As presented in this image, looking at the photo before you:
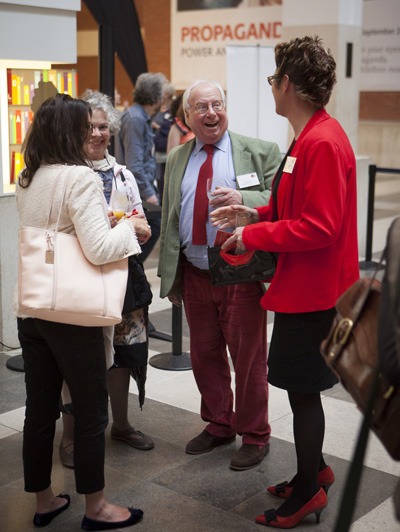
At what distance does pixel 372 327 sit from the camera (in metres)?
2.02

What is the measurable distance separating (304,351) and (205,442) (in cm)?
114

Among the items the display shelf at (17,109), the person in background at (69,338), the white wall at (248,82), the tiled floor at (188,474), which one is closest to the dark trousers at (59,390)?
the person in background at (69,338)

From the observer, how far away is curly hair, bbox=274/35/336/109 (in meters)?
3.04

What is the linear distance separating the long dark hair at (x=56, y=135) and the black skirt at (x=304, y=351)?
41.9 inches

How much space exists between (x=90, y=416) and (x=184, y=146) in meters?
1.51

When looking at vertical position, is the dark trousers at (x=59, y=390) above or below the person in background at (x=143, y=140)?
below

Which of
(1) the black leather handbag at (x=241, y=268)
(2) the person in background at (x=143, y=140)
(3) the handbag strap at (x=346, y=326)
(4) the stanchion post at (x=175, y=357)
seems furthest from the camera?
(2) the person in background at (x=143, y=140)

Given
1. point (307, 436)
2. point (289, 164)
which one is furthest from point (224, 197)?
point (307, 436)

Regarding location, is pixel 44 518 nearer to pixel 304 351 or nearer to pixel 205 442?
pixel 205 442

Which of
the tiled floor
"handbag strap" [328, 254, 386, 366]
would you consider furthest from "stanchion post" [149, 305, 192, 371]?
"handbag strap" [328, 254, 386, 366]

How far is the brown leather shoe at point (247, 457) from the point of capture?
12.5 feet

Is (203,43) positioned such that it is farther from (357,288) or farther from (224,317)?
(357,288)

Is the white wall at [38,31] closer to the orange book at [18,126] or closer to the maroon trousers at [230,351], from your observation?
the orange book at [18,126]

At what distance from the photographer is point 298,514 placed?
3.26 m
